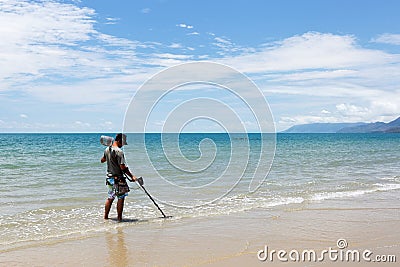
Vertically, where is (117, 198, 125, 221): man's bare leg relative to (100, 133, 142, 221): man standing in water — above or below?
below

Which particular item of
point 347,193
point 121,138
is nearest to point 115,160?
point 121,138

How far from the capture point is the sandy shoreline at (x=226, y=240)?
7.17m

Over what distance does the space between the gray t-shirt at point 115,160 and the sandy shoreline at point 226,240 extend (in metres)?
1.34

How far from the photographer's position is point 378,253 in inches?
288

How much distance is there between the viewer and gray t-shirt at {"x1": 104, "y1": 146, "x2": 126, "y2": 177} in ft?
32.6

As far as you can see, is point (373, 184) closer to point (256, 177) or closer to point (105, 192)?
point (256, 177)

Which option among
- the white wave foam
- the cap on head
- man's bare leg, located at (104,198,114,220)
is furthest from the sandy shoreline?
the white wave foam

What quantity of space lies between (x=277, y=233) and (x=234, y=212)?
8.15ft

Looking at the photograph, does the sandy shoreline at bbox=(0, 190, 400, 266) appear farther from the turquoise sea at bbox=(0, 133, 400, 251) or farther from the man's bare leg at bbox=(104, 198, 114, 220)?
the man's bare leg at bbox=(104, 198, 114, 220)

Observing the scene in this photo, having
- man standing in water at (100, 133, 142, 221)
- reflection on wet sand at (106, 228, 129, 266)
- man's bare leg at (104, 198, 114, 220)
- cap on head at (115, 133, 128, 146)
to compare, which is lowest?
reflection on wet sand at (106, 228, 129, 266)

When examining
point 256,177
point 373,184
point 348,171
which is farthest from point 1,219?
point 348,171

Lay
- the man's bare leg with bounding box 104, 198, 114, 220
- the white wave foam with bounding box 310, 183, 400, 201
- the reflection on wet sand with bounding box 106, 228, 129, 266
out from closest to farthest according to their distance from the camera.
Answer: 1. the reflection on wet sand with bounding box 106, 228, 129, 266
2. the man's bare leg with bounding box 104, 198, 114, 220
3. the white wave foam with bounding box 310, 183, 400, 201

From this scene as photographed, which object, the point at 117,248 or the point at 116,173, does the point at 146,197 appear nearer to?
the point at 116,173

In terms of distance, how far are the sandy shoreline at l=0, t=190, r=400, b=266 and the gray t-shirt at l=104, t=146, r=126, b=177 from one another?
52.8 inches
